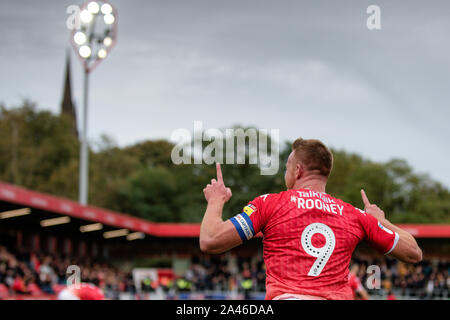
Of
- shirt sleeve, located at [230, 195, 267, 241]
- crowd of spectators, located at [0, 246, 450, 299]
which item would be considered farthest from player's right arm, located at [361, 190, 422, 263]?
crowd of spectators, located at [0, 246, 450, 299]

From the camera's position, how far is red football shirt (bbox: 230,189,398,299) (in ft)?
10.7

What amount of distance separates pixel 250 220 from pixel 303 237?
0.29 meters

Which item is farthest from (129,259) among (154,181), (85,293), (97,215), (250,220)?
(250,220)

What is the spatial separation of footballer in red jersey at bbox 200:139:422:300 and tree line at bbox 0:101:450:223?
59.1 meters

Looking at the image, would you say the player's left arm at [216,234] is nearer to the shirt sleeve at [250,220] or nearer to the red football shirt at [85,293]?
the shirt sleeve at [250,220]

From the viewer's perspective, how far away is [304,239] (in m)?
3.30

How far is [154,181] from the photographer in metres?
68.1

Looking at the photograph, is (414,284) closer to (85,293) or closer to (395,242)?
(395,242)

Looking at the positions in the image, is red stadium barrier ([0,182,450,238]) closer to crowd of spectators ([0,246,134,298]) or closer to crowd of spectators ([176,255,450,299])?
crowd of spectators ([0,246,134,298])

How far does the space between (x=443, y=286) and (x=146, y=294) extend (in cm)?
1386

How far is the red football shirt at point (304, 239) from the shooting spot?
10.7ft

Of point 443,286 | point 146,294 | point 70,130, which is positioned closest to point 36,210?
point 146,294

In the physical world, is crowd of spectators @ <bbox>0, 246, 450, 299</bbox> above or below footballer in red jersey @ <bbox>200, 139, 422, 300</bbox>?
below
